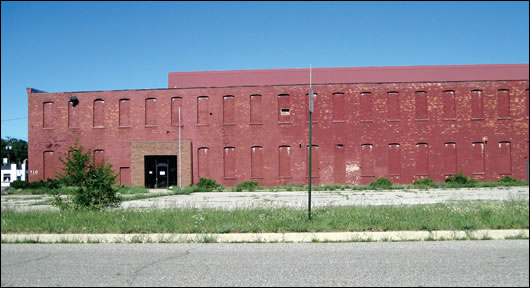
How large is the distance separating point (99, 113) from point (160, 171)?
6.97 meters

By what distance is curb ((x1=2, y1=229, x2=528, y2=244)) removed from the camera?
9086 mm

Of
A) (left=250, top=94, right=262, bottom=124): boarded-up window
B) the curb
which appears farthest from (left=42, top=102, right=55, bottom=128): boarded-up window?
the curb

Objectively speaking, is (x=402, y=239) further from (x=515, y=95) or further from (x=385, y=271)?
(x=515, y=95)

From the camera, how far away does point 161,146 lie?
3450 centimetres

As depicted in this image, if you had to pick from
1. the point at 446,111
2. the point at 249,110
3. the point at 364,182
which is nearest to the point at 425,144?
the point at 446,111

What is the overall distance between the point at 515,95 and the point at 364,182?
13.7 m

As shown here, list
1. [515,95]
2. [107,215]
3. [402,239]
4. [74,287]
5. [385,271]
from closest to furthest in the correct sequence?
[74,287] < [385,271] < [402,239] < [107,215] < [515,95]

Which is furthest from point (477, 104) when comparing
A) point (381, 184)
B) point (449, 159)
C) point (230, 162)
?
point (230, 162)

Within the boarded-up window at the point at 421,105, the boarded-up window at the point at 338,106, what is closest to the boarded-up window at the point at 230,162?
the boarded-up window at the point at 338,106

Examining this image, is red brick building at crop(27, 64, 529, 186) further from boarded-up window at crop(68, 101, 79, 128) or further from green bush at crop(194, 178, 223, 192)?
green bush at crop(194, 178, 223, 192)

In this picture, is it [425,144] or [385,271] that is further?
[425,144]

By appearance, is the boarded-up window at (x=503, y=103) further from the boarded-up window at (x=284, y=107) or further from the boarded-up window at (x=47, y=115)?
the boarded-up window at (x=47, y=115)

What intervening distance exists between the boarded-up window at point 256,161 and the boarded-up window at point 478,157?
1671cm

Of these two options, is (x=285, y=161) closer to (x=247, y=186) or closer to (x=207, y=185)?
(x=247, y=186)
